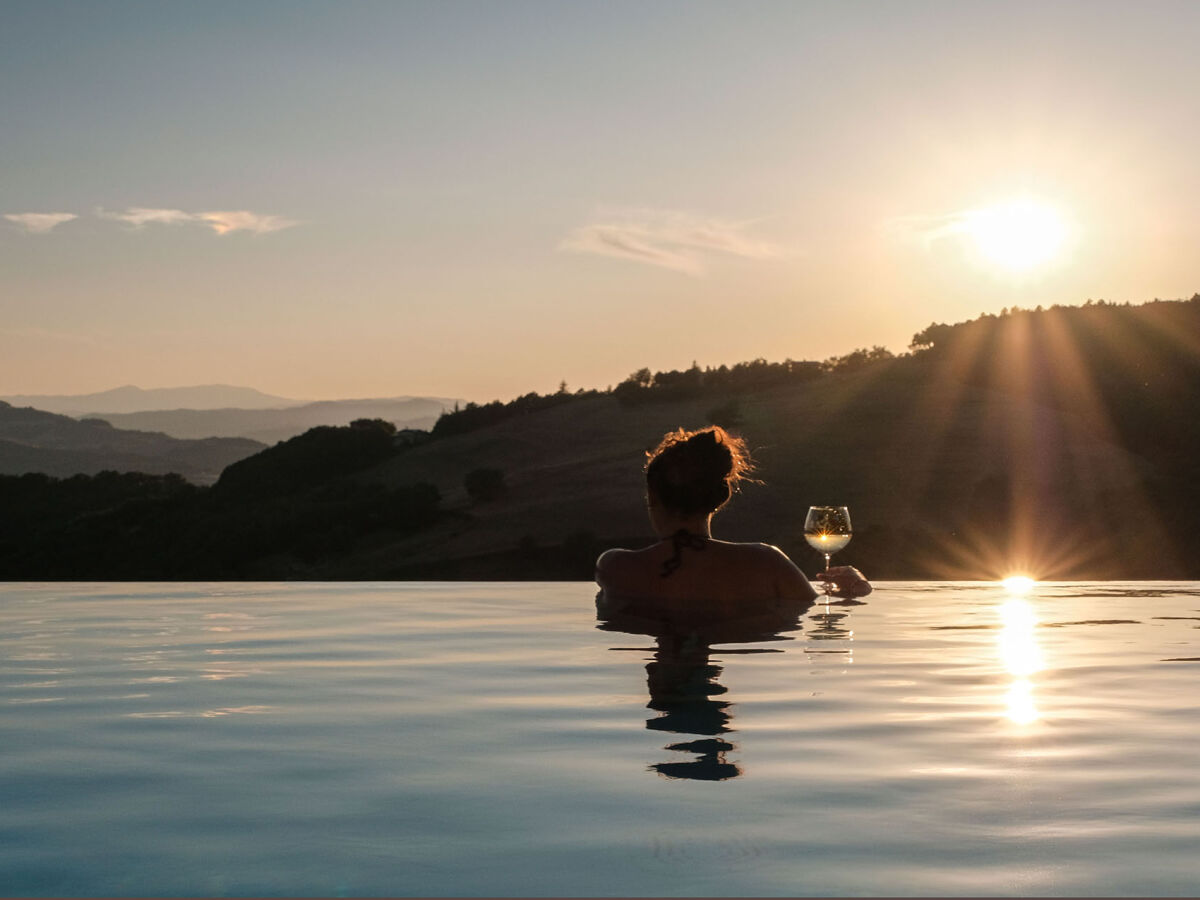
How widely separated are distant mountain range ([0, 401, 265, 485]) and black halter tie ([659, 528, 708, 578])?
309 ft

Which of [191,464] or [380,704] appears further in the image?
[191,464]

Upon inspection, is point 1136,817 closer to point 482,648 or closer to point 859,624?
point 482,648

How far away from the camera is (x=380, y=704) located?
16.0 feet

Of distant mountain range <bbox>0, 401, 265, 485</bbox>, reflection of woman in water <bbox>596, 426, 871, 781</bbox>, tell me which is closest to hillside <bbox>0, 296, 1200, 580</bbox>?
A: distant mountain range <bbox>0, 401, 265, 485</bbox>

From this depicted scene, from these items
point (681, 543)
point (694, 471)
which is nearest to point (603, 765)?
point (694, 471)

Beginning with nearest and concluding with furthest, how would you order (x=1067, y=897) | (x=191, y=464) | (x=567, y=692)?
(x=1067, y=897), (x=567, y=692), (x=191, y=464)

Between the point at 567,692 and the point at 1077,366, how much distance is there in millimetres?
65090

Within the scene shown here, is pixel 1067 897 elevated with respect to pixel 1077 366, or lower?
lower

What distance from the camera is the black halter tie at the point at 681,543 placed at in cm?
668

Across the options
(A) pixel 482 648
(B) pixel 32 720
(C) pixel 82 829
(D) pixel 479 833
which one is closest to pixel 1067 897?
(D) pixel 479 833

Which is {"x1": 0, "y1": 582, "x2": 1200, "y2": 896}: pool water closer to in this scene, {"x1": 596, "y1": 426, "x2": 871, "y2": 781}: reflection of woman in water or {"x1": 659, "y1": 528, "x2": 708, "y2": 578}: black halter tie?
{"x1": 596, "y1": 426, "x2": 871, "y2": 781}: reflection of woman in water

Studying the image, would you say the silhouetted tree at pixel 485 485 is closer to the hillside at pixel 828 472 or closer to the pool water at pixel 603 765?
the hillside at pixel 828 472

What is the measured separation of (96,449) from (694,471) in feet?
430

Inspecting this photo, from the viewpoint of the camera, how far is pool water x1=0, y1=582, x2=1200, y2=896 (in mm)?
2615
